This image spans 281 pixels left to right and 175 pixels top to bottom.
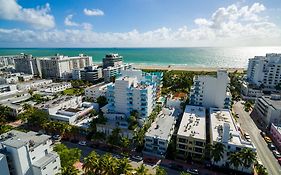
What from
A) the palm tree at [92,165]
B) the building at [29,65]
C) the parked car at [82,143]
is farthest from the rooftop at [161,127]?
the building at [29,65]

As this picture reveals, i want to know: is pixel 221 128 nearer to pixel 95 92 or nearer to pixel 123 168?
pixel 123 168

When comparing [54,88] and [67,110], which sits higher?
[67,110]

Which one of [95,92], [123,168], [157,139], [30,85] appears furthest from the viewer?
[30,85]

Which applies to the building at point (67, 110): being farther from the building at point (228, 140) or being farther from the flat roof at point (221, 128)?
the building at point (228, 140)

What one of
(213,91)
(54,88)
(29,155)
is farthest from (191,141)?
(54,88)

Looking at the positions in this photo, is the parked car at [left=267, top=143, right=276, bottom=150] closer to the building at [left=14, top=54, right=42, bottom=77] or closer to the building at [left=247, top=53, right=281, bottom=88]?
the building at [left=247, top=53, right=281, bottom=88]

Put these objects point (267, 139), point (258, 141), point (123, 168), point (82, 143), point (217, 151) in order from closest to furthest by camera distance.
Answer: point (123, 168) → point (217, 151) → point (82, 143) → point (258, 141) → point (267, 139)

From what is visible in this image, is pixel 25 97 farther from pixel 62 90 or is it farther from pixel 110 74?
pixel 110 74
